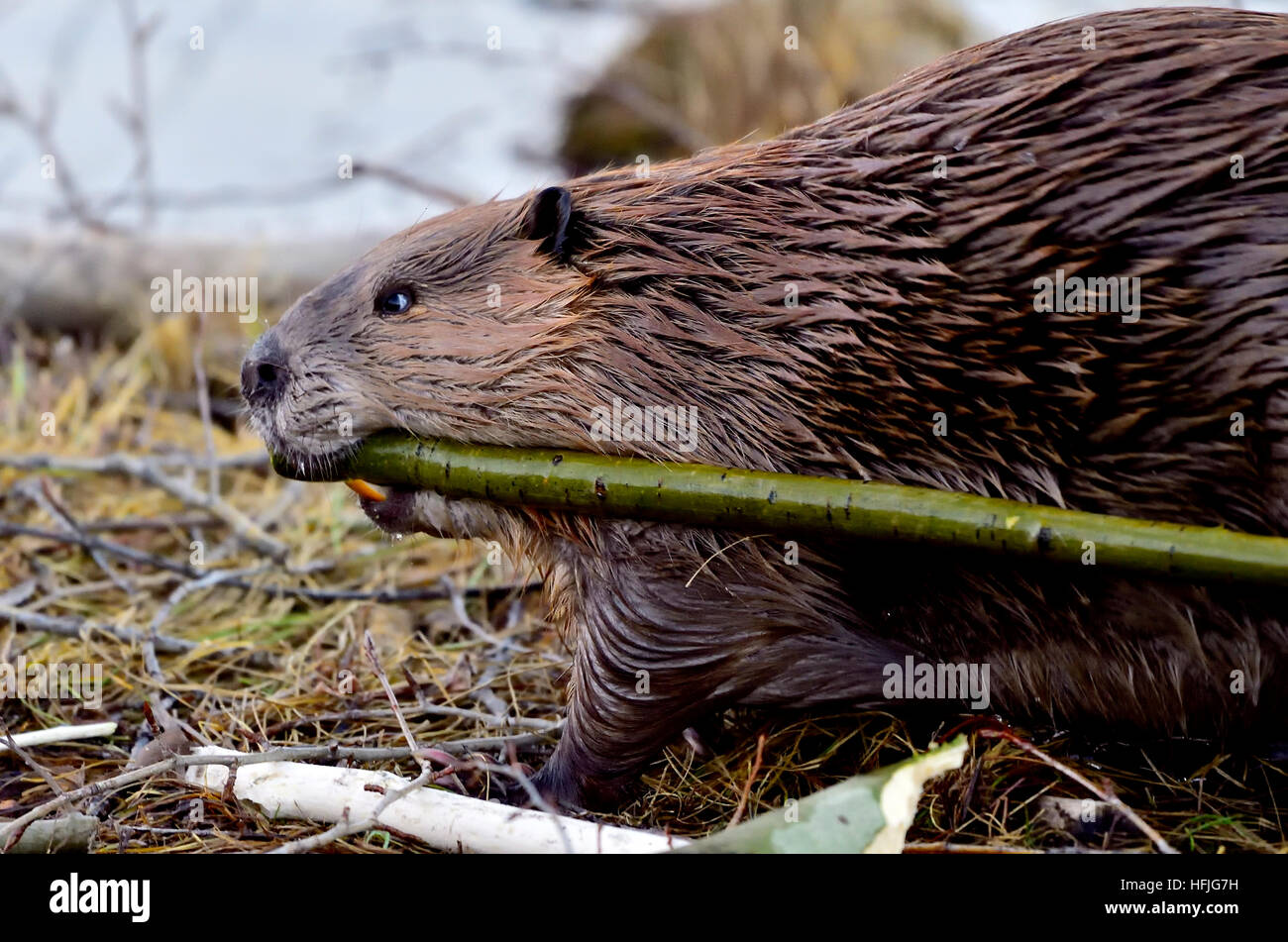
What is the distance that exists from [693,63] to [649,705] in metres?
7.71

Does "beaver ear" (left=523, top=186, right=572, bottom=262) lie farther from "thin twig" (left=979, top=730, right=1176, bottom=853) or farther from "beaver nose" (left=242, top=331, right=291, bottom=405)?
"thin twig" (left=979, top=730, right=1176, bottom=853)

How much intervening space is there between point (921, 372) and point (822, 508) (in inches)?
16.5

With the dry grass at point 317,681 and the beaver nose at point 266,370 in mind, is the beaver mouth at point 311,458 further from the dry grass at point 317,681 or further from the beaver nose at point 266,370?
the dry grass at point 317,681

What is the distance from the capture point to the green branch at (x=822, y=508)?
2.72 metres

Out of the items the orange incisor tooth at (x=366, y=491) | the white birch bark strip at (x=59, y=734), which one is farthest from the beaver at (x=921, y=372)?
the white birch bark strip at (x=59, y=734)

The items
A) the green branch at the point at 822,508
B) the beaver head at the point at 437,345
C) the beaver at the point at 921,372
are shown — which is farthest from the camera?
the beaver head at the point at 437,345

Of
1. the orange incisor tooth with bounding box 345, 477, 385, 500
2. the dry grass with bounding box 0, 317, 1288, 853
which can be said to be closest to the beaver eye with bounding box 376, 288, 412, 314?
the orange incisor tooth with bounding box 345, 477, 385, 500

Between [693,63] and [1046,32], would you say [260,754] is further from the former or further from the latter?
[693,63]

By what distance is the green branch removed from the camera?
2.72 meters

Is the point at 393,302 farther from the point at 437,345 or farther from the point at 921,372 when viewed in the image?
the point at 921,372

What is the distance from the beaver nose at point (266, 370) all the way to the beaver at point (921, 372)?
5 cm

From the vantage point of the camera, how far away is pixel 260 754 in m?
3.15

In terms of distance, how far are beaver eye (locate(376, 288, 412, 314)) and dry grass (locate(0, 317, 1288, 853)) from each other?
843 mm
